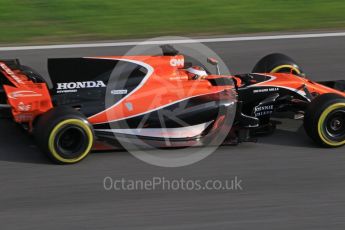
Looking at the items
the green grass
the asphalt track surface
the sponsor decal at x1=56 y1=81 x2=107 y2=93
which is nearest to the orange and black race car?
the sponsor decal at x1=56 y1=81 x2=107 y2=93

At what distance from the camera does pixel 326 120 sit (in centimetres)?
637

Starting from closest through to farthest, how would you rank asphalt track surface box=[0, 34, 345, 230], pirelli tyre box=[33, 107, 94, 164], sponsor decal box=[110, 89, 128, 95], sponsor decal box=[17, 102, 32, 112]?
asphalt track surface box=[0, 34, 345, 230] → pirelli tyre box=[33, 107, 94, 164] → sponsor decal box=[17, 102, 32, 112] → sponsor decal box=[110, 89, 128, 95]

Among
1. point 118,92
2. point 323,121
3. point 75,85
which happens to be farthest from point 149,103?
point 323,121

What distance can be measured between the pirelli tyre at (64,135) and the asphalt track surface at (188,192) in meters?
0.13

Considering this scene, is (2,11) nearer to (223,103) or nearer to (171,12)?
(171,12)

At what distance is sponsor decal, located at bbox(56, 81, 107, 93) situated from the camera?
20.7 ft

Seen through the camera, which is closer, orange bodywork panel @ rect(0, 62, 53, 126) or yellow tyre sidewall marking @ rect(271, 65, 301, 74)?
orange bodywork panel @ rect(0, 62, 53, 126)

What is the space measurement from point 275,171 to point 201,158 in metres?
0.73

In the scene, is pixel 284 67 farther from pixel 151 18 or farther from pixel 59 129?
pixel 151 18

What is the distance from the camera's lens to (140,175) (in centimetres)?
588

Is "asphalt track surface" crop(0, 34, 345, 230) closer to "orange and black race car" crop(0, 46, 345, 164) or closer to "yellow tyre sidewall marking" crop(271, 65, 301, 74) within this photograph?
"orange and black race car" crop(0, 46, 345, 164)

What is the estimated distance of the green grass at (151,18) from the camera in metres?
11.0

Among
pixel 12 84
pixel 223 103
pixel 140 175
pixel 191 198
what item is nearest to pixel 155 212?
pixel 191 198

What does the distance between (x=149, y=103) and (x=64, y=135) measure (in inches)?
35.2
